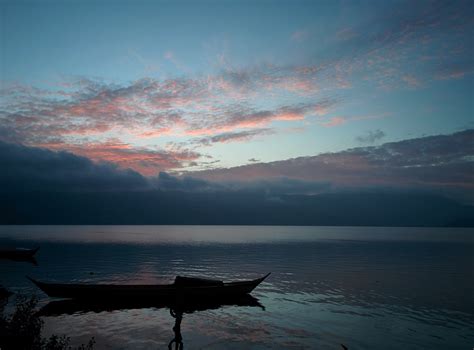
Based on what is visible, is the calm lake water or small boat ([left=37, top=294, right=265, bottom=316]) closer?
the calm lake water

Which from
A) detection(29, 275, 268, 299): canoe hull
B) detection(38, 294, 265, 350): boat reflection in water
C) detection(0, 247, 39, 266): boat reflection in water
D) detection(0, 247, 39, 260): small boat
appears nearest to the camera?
detection(38, 294, 265, 350): boat reflection in water

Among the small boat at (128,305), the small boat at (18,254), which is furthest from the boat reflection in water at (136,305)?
the small boat at (18,254)

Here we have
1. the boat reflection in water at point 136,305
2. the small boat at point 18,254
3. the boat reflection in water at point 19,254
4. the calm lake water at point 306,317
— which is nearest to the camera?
the calm lake water at point 306,317

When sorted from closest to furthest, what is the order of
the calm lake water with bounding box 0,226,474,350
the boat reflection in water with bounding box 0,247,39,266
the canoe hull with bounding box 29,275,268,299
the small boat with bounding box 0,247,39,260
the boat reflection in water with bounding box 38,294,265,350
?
the calm lake water with bounding box 0,226,474,350, the boat reflection in water with bounding box 38,294,265,350, the canoe hull with bounding box 29,275,268,299, the boat reflection in water with bounding box 0,247,39,266, the small boat with bounding box 0,247,39,260

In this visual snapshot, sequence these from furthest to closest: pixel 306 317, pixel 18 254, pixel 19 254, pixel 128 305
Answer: pixel 18 254 → pixel 19 254 → pixel 128 305 → pixel 306 317

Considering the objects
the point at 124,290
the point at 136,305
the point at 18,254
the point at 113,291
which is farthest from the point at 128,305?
the point at 18,254

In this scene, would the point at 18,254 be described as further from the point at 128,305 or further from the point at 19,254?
the point at 128,305

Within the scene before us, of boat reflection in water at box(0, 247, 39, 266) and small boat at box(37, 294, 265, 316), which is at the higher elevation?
boat reflection in water at box(0, 247, 39, 266)

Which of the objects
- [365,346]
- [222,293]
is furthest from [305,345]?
[222,293]

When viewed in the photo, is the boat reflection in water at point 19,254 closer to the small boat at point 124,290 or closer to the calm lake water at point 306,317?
the calm lake water at point 306,317

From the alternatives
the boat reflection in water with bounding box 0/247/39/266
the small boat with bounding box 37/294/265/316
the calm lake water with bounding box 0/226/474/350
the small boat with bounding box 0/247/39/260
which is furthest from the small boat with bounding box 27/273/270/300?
the small boat with bounding box 0/247/39/260

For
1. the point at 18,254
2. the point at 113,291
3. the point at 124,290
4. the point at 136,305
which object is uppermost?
the point at 124,290

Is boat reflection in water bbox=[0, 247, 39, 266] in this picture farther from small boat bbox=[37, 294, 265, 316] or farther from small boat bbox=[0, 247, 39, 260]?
small boat bbox=[37, 294, 265, 316]

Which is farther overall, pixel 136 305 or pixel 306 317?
pixel 136 305
